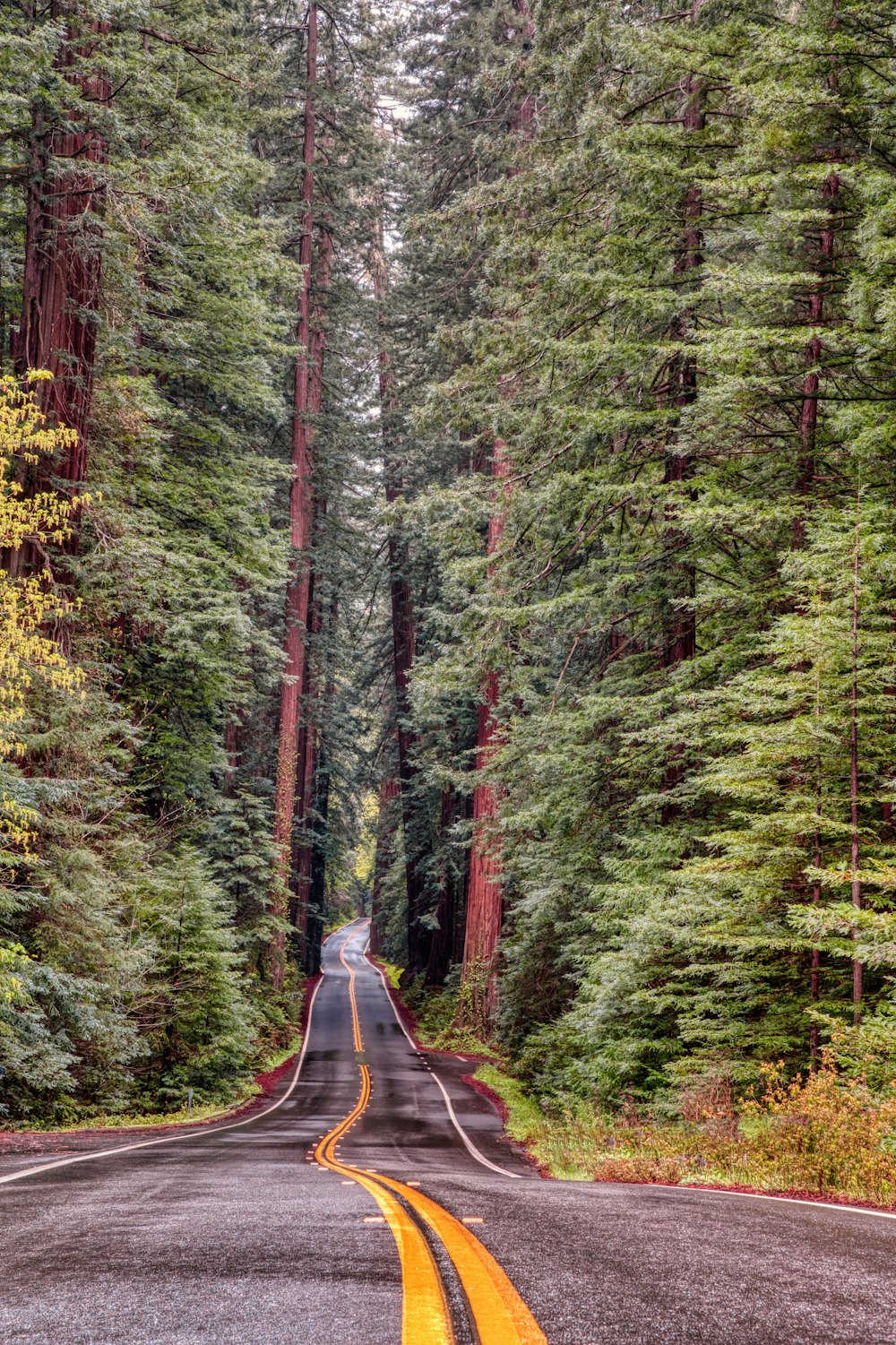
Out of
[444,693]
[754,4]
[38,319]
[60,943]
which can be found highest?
[754,4]

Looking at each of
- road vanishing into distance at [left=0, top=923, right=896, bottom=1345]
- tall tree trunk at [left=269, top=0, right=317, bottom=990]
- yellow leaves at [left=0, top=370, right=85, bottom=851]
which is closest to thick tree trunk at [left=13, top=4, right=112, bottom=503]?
yellow leaves at [left=0, top=370, right=85, bottom=851]

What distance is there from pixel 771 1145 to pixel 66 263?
1369cm

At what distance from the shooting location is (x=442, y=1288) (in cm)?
261

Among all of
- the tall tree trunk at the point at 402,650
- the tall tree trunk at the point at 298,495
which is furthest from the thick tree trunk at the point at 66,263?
the tall tree trunk at the point at 402,650

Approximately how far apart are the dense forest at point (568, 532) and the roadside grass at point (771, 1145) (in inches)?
21.7

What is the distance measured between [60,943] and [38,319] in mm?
8553

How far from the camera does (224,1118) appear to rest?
623 inches

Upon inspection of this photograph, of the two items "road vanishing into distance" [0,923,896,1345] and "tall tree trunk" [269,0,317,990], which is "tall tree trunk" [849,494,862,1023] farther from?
"tall tree trunk" [269,0,317,990]

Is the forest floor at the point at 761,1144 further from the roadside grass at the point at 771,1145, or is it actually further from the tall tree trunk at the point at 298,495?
the tall tree trunk at the point at 298,495

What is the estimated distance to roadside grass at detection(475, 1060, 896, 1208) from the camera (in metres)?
6.70

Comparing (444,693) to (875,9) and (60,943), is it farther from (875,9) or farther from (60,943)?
(875,9)

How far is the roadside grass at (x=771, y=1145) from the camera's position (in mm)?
6699

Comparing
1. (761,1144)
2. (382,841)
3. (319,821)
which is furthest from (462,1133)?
(382,841)

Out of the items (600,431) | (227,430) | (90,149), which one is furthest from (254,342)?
(600,431)
